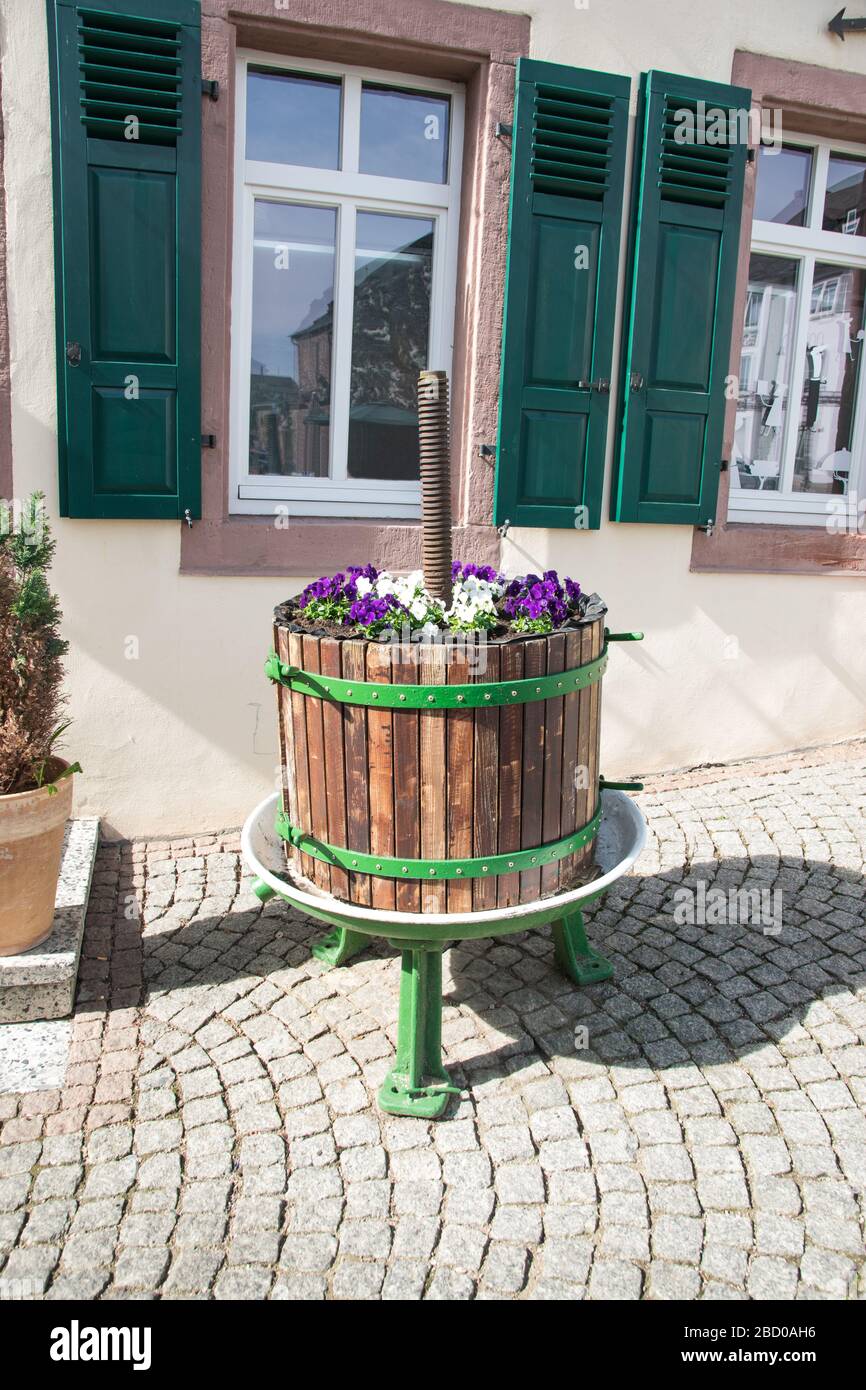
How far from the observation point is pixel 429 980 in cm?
319

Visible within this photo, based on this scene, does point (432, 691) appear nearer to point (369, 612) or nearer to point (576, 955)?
point (369, 612)

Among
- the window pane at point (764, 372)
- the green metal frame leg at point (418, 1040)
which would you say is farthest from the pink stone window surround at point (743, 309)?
the green metal frame leg at point (418, 1040)

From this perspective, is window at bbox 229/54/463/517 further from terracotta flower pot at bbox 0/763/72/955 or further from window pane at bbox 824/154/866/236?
window pane at bbox 824/154/866/236

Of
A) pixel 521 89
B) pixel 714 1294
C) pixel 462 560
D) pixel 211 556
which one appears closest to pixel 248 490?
pixel 211 556

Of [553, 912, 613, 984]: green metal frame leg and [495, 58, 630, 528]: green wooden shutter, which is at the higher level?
[495, 58, 630, 528]: green wooden shutter

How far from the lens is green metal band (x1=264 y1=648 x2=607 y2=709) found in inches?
110

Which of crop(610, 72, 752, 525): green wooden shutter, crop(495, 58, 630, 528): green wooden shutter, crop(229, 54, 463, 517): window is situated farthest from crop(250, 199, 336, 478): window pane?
crop(610, 72, 752, 525): green wooden shutter

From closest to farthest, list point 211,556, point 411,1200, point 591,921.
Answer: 1. point 411,1200
2. point 591,921
3. point 211,556

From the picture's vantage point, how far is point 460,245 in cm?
530

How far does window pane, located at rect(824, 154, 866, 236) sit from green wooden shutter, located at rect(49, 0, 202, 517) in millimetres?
3671

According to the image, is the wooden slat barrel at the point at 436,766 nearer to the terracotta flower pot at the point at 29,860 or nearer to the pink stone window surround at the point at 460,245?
the terracotta flower pot at the point at 29,860

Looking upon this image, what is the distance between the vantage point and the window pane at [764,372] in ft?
20.2

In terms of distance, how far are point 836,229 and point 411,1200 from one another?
5793 millimetres

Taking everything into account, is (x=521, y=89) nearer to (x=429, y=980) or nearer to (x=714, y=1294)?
(x=429, y=980)
